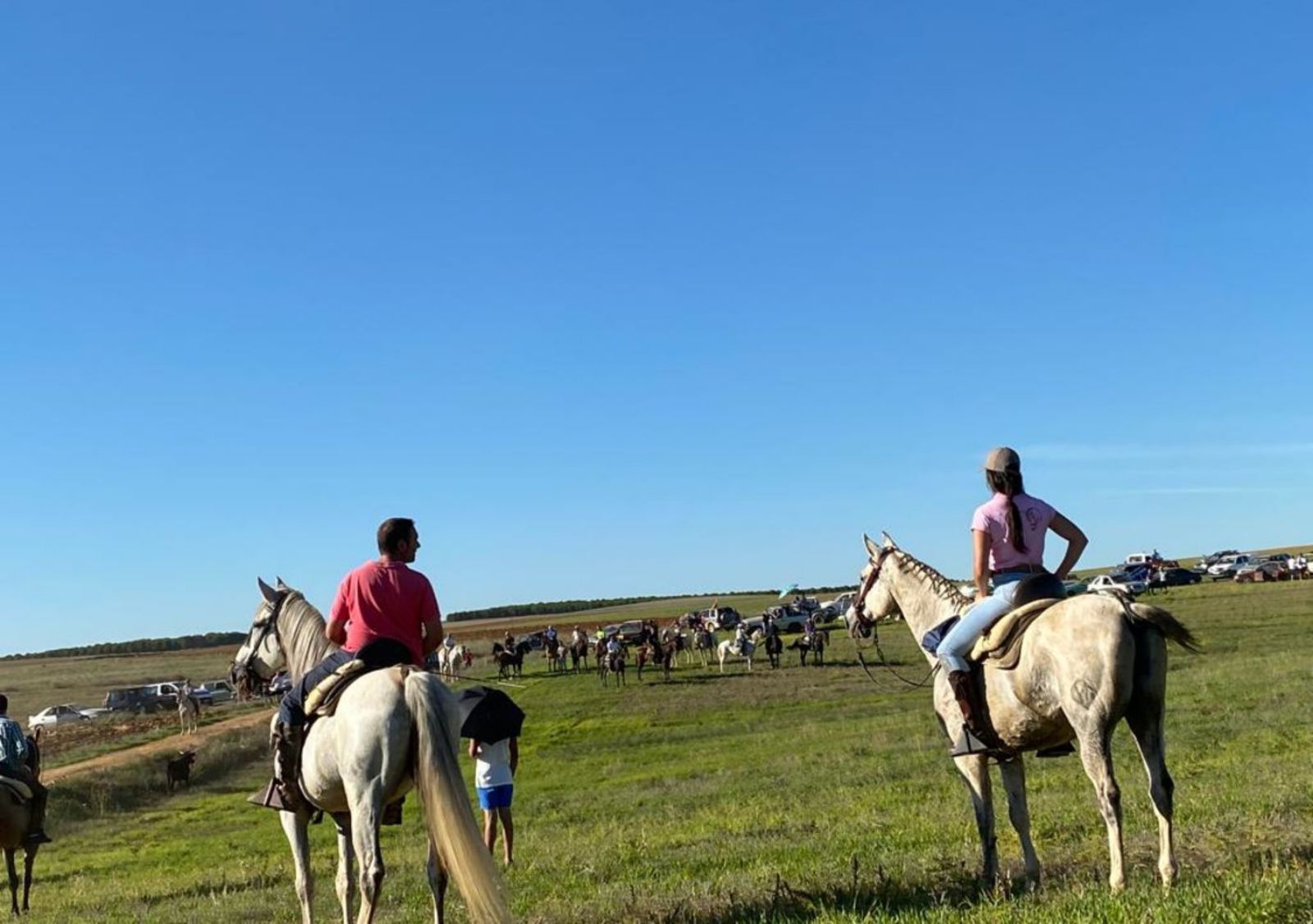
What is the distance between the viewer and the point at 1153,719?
246 inches

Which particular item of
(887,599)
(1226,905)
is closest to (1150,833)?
(887,599)

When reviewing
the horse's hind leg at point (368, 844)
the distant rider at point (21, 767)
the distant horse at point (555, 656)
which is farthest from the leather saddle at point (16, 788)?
the distant horse at point (555, 656)

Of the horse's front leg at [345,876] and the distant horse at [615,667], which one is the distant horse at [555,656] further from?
the horse's front leg at [345,876]

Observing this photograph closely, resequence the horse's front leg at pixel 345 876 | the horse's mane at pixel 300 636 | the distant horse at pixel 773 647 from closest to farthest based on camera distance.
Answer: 1. the horse's front leg at pixel 345 876
2. the horse's mane at pixel 300 636
3. the distant horse at pixel 773 647

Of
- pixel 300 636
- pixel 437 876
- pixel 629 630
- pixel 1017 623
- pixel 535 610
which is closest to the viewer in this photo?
pixel 437 876

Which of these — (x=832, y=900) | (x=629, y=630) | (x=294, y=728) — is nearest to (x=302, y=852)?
(x=294, y=728)

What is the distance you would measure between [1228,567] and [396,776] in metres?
85.8

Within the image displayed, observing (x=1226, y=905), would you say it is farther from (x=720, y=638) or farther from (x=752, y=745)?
(x=720, y=638)

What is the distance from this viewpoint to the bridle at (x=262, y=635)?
8481 millimetres

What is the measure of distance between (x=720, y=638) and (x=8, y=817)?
→ 57926 millimetres

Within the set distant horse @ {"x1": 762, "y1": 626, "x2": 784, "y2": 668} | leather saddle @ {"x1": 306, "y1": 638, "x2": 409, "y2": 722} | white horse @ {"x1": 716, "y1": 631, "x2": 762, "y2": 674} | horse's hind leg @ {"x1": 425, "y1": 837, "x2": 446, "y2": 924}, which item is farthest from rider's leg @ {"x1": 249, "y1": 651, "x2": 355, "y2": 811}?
distant horse @ {"x1": 762, "y1": 626, "x2": 784, "y2": 668}

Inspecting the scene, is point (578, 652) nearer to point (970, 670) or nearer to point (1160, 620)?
point (970, 670)

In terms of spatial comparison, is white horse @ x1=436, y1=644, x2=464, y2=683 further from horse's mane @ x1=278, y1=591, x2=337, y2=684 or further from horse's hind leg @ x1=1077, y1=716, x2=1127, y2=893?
horse's hind leg @ x1=1077, y1=716, x2=1127, y2=893

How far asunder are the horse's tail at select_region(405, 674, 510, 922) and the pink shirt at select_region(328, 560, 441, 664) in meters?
0.57
